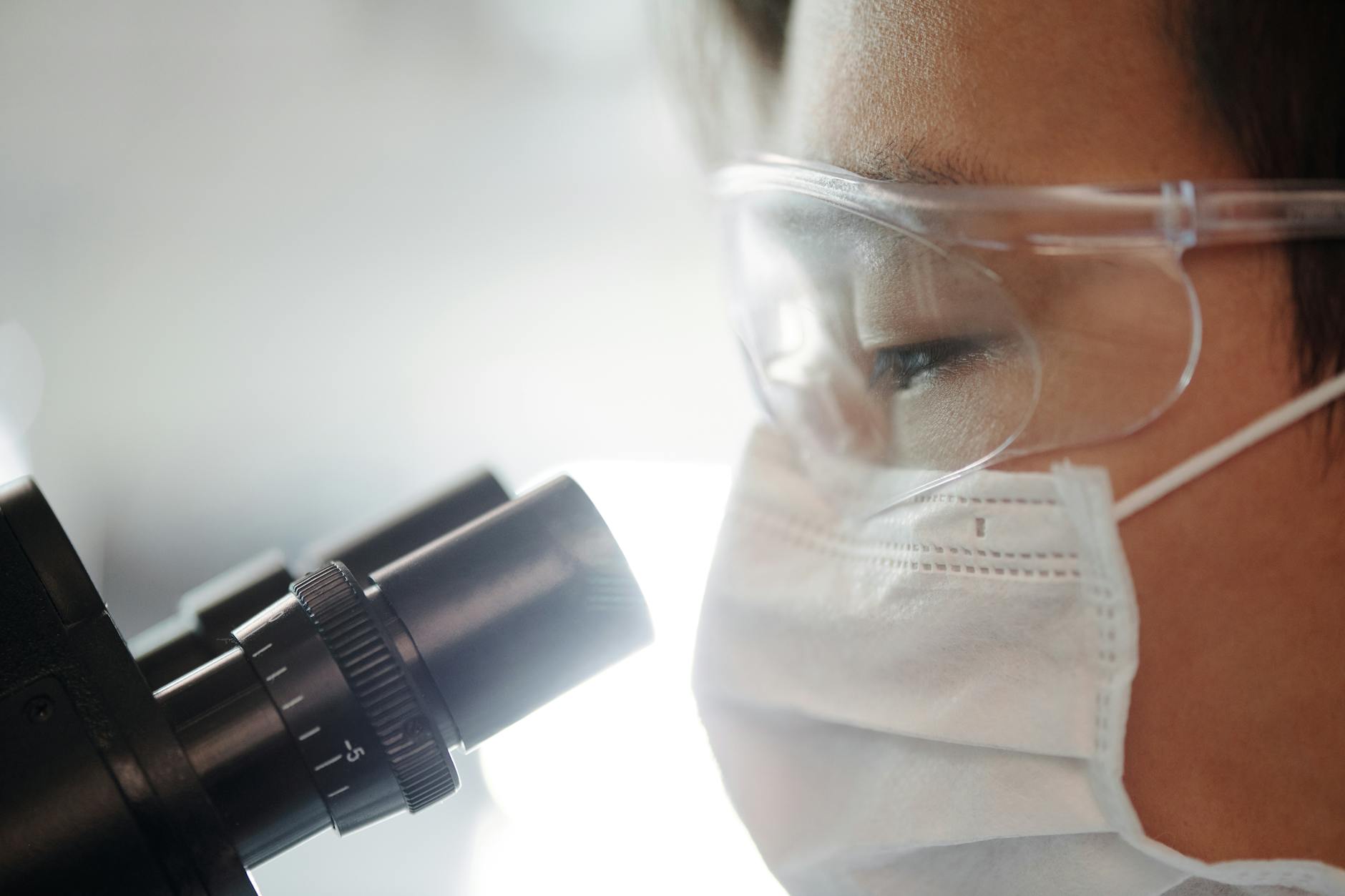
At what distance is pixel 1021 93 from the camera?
48 centimetres

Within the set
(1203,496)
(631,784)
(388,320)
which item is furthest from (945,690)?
(388,320)

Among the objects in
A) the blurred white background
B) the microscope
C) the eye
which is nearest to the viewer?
the microscope

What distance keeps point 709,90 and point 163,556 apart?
84 cm

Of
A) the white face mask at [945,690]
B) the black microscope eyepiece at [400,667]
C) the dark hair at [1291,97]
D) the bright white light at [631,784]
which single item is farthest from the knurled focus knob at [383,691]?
the bright white light at [631,784]

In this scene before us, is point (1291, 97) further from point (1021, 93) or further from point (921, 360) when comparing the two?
point (921, 360)

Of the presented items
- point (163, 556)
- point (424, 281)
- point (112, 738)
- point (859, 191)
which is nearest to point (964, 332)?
point (859, 191)

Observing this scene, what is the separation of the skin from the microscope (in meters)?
0.29

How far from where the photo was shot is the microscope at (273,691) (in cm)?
42

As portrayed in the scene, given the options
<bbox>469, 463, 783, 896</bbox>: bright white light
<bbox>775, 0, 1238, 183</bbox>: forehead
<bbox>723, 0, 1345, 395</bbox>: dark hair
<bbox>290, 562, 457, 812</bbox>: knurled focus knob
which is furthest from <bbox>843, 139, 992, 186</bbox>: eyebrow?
<bbox>469, 463, 783, 896</bbox>: bright white light

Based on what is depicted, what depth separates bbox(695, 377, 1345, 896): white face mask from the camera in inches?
19.7

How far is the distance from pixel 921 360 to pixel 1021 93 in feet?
0.52

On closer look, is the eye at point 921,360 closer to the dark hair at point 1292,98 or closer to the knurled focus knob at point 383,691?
A: the dark hair at point 1292,98

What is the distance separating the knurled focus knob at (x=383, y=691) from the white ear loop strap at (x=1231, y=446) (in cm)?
38

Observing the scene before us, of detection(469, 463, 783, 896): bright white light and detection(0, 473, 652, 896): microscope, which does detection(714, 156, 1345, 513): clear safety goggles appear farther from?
detection(469, 463, 783, 896): bright white light
